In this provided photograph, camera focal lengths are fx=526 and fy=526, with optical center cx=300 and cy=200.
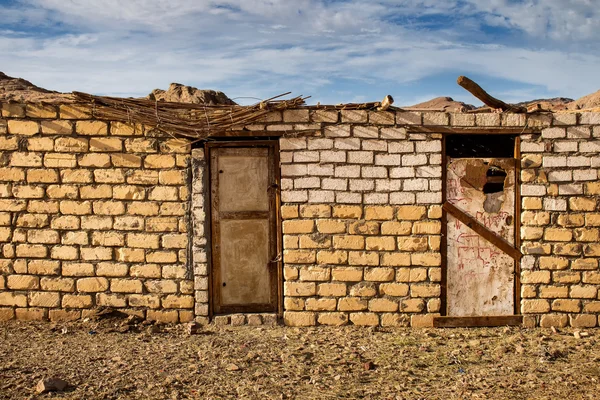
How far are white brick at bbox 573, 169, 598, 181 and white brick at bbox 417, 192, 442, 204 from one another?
5.03ft

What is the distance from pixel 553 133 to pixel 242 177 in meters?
3.56

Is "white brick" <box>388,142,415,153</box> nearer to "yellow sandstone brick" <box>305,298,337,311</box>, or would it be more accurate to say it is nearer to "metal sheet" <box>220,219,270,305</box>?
"metal sheet" <box>220,219,270,305</box>

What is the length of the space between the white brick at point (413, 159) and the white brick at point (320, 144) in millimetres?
846

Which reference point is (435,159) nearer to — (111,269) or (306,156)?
(306,156)

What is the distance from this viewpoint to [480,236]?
600cm

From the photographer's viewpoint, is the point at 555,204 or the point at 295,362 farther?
the point at 555,204

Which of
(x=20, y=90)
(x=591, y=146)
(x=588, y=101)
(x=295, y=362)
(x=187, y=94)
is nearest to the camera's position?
(x=295, y=362)

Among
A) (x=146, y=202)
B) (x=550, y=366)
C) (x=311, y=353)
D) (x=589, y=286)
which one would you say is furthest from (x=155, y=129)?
(x=589, y=286)

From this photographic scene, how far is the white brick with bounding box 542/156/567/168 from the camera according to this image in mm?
5906

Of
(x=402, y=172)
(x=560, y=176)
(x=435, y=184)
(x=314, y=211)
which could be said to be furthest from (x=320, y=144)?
(x=560, y=176)

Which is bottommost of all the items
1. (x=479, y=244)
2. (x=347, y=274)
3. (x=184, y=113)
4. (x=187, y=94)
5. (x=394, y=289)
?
(x=394, y=289)

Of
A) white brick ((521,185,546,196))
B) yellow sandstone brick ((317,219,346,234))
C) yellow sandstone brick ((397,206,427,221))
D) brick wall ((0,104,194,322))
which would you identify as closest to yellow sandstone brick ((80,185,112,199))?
brick wall ((0,104,194,322))

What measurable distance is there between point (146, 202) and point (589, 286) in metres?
5.12

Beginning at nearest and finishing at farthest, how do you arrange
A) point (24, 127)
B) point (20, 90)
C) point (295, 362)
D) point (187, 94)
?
1. point (295, 362)
2. point (24, 127)
3. point (187, 94)
4. point (20, 90)
